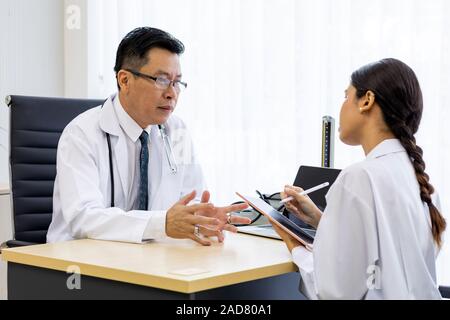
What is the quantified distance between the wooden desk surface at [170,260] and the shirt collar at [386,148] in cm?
33

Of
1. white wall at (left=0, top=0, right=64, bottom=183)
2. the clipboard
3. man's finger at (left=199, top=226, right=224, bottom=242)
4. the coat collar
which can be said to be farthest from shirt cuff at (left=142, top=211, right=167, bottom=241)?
white wall at (left=0, top=0, right=64, bottom=183)

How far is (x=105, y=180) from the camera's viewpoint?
82.1 inches

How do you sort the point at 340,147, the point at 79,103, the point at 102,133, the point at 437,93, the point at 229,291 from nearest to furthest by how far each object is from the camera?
the point at 229,291 < the point at 102,133 < the point at 79,103 < the point at 437,93 < the point at 340,147

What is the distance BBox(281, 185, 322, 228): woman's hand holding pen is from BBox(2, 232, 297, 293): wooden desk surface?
4.0 inches

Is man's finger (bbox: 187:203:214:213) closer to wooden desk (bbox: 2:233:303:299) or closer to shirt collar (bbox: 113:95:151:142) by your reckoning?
wooden desk (bbox: 2:233:303:299)

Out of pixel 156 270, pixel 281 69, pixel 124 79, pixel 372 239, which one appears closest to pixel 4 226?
pixel 124 79

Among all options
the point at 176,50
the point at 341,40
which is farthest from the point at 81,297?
the point at 341,40

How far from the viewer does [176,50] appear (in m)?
2.19

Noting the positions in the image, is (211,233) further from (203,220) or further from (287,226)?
(287,226)

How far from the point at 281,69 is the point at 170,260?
166cm

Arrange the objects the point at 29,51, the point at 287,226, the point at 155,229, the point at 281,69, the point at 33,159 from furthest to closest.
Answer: the point at 29,51, the point at 281,69, the point at 33,159, the point at 155,229, the point at 287,226

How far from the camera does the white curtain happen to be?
8.57 ft

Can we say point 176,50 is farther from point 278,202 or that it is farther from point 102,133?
point 278,202

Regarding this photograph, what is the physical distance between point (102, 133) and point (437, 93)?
1.31 m
